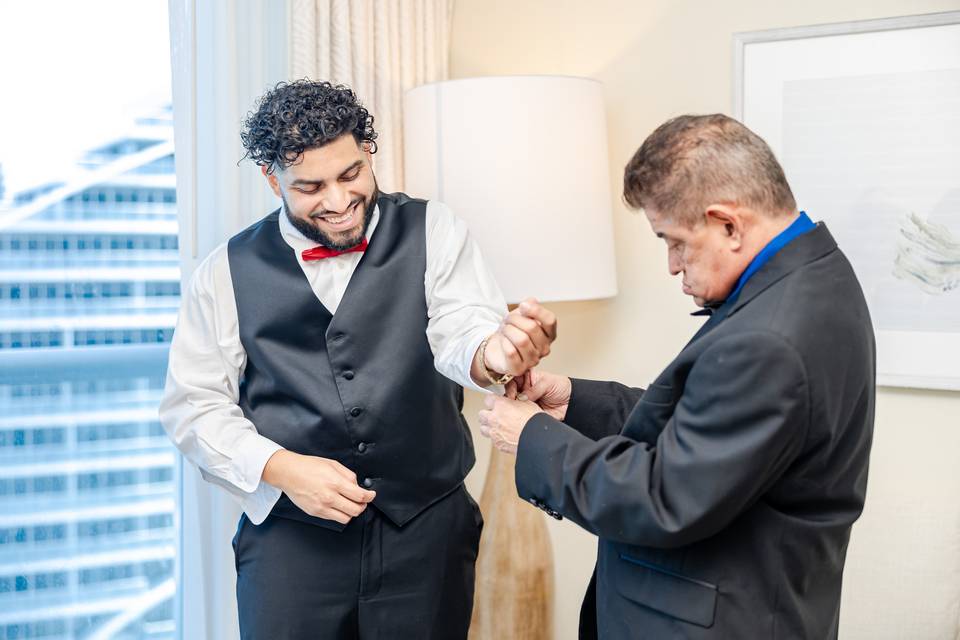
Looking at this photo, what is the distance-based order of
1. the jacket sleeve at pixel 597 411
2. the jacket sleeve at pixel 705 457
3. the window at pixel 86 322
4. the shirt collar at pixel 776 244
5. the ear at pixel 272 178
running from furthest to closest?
the window at pixel 86 322, the ear at pixel 272 178, the jacket sleeve at pixel 597 411, the shirt collar at pixel 776 244, the jacket sleeve at pixel 705 457

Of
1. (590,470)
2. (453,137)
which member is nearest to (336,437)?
(590,470)

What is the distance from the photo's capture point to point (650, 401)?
1.36 meters

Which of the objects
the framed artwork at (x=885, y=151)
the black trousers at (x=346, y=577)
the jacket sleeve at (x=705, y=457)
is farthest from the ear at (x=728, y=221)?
the framed artwork at (x=885, y=151)

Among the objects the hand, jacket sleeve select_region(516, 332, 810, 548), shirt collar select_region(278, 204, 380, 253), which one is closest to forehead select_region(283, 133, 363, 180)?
shirt collar select_region(278, 204, 380, 253)

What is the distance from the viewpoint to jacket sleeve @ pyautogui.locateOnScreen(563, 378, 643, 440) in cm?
175

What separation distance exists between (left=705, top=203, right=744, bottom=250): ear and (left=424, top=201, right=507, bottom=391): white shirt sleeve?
0.56 metres

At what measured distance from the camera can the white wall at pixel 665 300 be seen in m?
2.19

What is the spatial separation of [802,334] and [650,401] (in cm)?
26

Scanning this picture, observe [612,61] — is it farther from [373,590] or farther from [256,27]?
[373,590]

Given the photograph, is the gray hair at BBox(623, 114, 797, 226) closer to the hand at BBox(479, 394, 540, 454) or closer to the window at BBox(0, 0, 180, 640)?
the hand at BBox(479, 394, 540, 454)

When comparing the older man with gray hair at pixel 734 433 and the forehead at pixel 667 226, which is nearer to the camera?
the older man with gray hair at pixel 734 433

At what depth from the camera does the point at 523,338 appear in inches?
60.9

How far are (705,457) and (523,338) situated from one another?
0.44 m

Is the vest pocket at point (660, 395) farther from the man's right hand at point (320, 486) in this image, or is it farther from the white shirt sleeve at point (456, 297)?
the man's right hand at point (320, 486)
